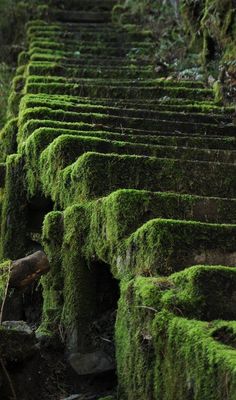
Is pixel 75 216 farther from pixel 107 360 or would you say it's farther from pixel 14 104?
pixel 14 104

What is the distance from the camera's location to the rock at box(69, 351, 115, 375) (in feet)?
18.0

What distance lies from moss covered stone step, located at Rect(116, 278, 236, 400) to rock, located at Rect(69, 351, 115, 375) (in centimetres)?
73

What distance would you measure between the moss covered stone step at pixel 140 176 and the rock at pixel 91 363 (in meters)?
1.37

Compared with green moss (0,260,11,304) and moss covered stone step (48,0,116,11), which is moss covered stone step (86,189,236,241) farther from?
moss covered stone step (48,0,116,11)

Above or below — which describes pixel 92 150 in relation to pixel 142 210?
above

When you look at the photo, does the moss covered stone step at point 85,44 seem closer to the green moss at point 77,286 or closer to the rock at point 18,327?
the green moss at point 77,286

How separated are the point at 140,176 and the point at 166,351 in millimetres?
2483

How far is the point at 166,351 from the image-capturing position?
12.9 ft

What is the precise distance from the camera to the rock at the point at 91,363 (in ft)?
18.0

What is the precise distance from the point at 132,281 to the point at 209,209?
1219mm

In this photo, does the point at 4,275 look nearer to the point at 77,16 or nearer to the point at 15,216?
the point at 15,216

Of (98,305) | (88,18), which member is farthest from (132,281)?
(88,18)

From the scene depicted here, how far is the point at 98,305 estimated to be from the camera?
20.0 ft

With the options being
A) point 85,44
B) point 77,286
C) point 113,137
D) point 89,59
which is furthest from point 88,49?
point 77,286
